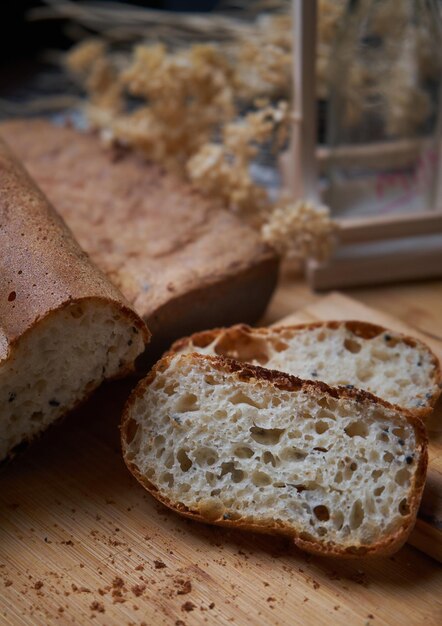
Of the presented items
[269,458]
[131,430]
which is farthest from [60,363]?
[269,458]

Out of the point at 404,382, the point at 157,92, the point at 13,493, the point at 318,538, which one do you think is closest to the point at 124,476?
the point at 13,493

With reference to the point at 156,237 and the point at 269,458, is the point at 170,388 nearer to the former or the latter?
the point at 269,458

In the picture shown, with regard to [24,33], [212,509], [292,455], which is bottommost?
[212,509]

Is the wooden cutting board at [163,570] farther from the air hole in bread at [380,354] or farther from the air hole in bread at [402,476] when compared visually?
the air hole in bread at [380,354]

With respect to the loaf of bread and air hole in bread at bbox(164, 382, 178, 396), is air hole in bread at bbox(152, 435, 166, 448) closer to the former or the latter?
air hole in bread at bbox(164, 382, 178, 396)

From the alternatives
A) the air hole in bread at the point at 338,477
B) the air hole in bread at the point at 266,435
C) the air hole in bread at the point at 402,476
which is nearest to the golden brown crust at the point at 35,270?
the air hole in bread at the point at 266,435

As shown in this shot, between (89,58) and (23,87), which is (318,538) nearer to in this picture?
(89,58)
